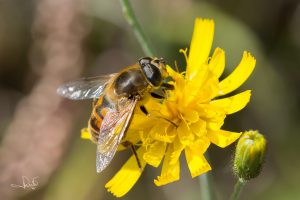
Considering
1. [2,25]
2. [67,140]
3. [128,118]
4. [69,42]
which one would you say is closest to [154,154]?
[128,118]

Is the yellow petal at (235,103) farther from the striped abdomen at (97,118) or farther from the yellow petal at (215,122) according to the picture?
the striped abdomen at (97,118)

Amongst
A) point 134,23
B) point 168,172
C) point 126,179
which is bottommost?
point 126,179

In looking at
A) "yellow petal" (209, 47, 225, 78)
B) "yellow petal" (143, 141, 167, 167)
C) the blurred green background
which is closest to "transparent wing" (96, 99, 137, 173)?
"yellow petal" (143, 141, 167, 167)

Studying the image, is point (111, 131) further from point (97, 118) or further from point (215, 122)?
point (215, 122)

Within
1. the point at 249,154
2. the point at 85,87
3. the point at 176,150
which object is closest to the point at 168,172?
the point at 176,150

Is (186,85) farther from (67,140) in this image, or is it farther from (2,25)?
(2,25)
